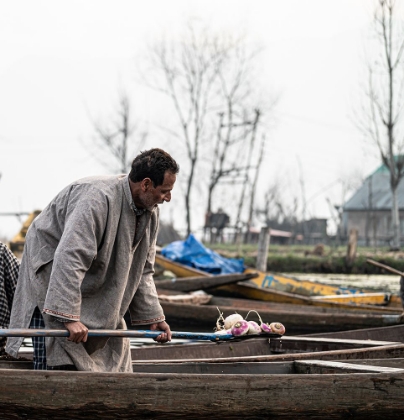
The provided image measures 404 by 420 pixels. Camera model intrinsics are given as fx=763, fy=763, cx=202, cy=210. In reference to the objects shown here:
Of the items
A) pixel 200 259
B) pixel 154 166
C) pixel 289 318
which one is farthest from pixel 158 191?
pixel 200 259

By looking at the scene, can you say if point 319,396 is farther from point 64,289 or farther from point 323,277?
point 323,277

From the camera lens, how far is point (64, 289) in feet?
10.7

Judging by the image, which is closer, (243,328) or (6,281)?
(6,281)

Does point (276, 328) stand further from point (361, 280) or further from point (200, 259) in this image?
point (361, 280)

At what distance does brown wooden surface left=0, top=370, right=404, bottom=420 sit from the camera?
10.9 ft

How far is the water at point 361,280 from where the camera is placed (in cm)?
1476

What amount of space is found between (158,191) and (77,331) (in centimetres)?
72

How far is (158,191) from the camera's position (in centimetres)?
348

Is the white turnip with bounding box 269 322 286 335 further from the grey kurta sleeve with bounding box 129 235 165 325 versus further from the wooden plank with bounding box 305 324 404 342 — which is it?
the wooden plank with bounding box 305 324 404 342

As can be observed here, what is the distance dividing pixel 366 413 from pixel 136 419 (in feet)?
3.65

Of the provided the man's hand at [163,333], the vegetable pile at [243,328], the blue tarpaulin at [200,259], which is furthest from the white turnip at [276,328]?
the blue tarpaulin at [200,259]

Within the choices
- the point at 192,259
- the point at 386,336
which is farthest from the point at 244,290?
the point at 386,336

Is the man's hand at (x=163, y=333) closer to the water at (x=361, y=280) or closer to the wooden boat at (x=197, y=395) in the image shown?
the wooden boat at (x=197, y=395)

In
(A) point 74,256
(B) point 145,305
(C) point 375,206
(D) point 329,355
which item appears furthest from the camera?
(C) point 375,206
